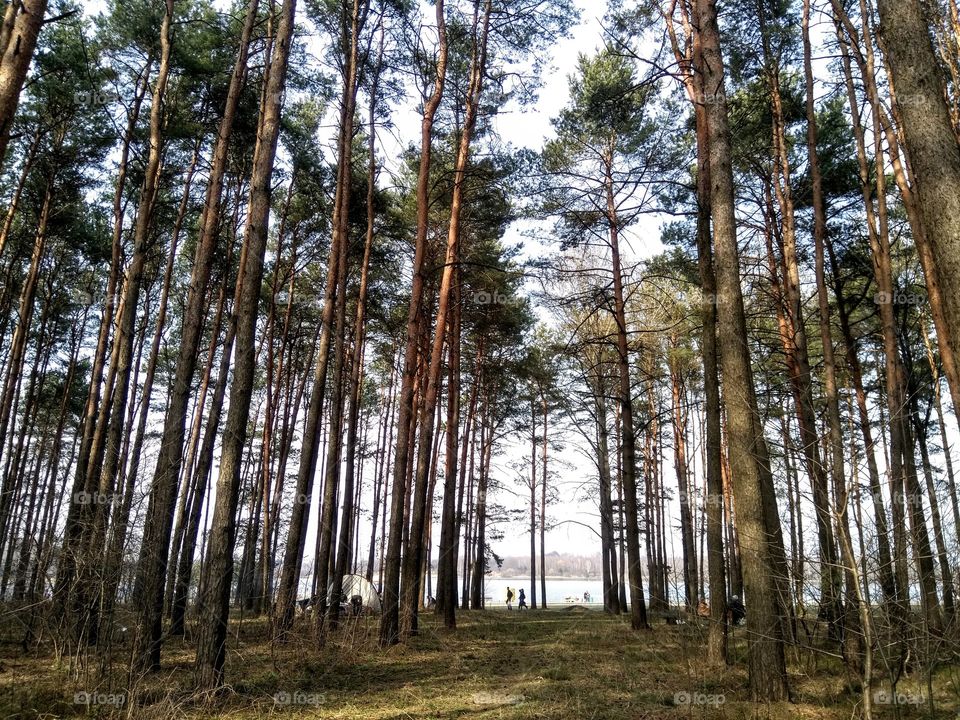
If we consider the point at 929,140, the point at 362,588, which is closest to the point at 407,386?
the point at 929,140

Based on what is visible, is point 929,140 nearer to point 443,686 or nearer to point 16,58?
point 16,58

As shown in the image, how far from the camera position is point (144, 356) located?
19484 millimetres

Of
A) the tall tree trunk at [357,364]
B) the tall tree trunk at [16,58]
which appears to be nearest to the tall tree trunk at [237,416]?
the tall tree trunk at [16,58]

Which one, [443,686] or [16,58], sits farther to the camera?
[443,686]

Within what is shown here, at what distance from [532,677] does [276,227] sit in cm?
1290

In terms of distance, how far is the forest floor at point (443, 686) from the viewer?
510 cm

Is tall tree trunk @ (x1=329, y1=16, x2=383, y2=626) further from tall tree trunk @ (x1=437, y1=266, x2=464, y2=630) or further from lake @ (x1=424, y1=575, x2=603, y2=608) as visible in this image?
lake @ (x1=424, y1=575, x2=603, y2=608)

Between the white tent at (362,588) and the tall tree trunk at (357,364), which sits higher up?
the tall tree trunk at (357,364)

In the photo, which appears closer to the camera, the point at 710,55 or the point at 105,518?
the point at 105,518

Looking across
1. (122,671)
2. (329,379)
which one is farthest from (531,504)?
(122,671)

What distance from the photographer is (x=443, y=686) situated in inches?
261

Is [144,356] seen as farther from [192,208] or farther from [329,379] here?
[192,208]

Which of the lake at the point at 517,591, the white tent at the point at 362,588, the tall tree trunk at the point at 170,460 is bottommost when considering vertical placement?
the lake at the point at 517,591

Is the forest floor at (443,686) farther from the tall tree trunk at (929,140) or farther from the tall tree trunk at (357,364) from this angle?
the tall tree trunk at (929,140)
